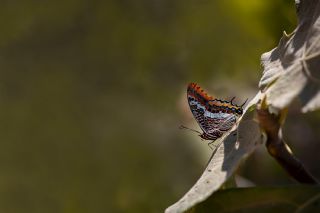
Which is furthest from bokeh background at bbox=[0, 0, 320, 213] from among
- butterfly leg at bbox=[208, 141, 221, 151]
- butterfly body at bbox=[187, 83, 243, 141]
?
butterfly body at bbox=[187, 83, 243, 141]

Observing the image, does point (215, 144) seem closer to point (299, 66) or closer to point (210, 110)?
point (210, 110)

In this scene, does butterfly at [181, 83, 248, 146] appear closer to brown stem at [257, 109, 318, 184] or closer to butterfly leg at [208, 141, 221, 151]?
butterfly leg at [208, 141, 221, 151]

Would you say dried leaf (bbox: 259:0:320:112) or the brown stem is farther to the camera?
the brown stem

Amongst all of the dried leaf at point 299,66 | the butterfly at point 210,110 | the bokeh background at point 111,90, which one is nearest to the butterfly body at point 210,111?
the butterfly at point 210,110

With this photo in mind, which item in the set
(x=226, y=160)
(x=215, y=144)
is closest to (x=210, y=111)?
(x=215, y=144)

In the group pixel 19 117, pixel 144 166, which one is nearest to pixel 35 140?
pixel 19 117

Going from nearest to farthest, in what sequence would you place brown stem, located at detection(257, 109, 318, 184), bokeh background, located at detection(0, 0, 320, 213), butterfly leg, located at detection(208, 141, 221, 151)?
brown stem, located at detection(257, 109, 318, 184), butterfly leg, located at detection(208, 141, 221, 151), bokeh background, located at detection(0, 0, 320, 213)
